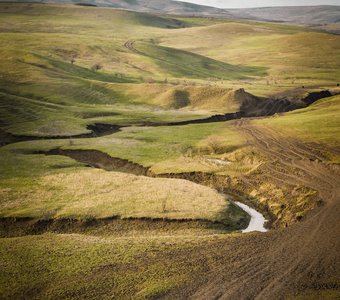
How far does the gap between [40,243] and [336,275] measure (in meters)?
26.5

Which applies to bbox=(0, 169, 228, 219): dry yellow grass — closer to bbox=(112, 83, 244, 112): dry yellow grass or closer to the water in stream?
the water in stream

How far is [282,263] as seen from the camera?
35875mm

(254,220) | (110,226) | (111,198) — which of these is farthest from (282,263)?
(111,198)

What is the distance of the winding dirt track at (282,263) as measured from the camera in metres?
32.1

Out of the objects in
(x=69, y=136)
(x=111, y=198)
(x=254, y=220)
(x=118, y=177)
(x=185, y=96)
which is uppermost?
(x=185, y=96)

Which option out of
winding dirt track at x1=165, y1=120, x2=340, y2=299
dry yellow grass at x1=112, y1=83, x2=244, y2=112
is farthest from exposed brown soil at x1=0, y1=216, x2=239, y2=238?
dry yellow grass at x1=112, y1=83, x2=244, y2=112

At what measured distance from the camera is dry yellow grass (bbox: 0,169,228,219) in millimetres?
49125

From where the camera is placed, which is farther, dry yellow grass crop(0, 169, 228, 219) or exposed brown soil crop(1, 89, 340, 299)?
dry yellow grass crop(0, 169, 228, 219)

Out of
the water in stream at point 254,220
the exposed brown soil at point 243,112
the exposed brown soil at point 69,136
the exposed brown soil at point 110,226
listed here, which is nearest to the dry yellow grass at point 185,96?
the exposed brown soil at point 243,112

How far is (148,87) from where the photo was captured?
465 feet

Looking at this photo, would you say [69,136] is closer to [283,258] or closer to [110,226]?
[110,226]

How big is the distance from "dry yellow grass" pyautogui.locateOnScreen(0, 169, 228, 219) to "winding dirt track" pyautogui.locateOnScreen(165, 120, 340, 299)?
9468mm

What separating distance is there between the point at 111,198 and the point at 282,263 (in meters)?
24.9

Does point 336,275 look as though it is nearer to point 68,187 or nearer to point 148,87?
point 68,187
